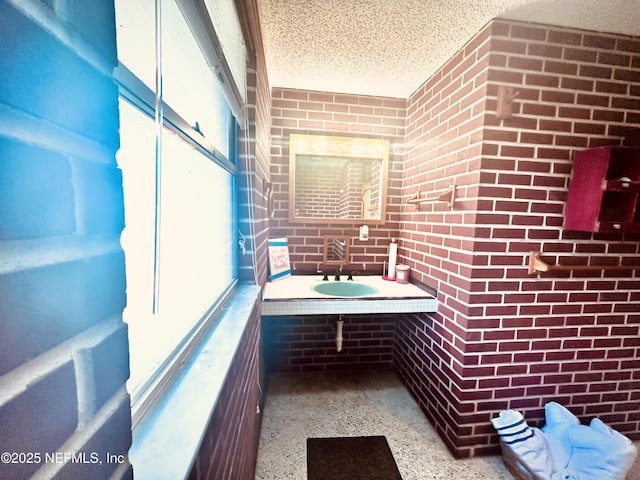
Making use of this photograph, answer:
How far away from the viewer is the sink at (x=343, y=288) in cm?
201

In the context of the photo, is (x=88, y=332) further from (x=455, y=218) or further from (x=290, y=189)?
(x=290, y=189)

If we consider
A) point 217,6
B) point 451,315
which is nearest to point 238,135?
point 217,6

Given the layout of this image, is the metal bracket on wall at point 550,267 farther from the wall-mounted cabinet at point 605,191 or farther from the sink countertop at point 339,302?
the sink countertop at point 339,302

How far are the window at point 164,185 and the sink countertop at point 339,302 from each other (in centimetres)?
63

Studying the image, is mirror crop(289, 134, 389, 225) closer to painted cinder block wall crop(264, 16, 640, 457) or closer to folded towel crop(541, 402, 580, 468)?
painted cinder block wall crop(264, 16, 640, 457)

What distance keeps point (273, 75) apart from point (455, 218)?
63.1 inches

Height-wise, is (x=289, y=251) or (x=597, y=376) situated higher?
(x=289, y=251)

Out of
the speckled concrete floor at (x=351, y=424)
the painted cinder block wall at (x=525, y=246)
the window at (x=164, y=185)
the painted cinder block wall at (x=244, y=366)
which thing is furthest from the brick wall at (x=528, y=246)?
the window at (x=164, y=185)

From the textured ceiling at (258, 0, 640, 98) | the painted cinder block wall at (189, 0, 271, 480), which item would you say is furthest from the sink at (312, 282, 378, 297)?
the textured ceiling at (258, 0, 640, 98)

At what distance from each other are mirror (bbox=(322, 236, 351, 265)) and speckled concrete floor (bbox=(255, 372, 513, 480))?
3.24 ft

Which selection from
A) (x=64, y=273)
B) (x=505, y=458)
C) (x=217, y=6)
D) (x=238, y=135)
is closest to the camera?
(x=64, y=273)

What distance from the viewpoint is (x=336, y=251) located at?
90.0 inches

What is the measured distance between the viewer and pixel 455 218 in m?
1.56

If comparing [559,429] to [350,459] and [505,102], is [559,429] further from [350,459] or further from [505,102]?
[505,102]
